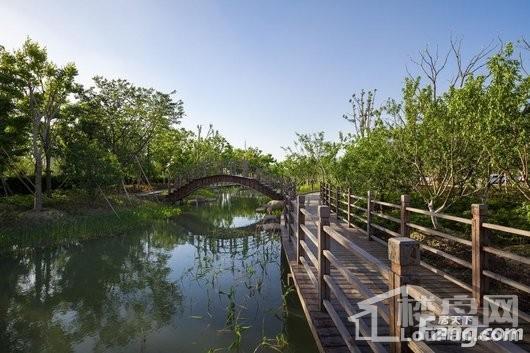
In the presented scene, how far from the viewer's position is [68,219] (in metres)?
18.0

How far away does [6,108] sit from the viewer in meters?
17.5

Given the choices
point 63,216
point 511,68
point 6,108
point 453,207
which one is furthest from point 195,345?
point 6,108

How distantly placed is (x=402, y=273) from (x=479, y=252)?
256 cm

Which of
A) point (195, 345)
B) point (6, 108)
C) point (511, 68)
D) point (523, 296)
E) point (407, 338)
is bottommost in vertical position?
point (195, 345)

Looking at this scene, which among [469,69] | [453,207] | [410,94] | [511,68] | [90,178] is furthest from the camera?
[90,178]

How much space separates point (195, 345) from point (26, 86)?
56.7ft

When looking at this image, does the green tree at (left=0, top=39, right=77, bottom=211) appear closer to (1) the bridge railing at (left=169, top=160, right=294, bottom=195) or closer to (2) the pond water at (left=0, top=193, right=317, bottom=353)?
(2) the pond water at (left=0, top=193, right=317, bottom=353)

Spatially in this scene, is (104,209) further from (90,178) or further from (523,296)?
(523,296)

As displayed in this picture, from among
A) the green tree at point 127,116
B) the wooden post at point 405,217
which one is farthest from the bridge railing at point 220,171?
the wooden post at point 405,217

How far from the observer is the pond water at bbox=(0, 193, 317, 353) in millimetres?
6496

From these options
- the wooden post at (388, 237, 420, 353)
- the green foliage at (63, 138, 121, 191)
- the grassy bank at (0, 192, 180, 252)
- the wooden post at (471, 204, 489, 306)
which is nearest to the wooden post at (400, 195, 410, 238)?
the wooden post at (471, 204, 489, 306)

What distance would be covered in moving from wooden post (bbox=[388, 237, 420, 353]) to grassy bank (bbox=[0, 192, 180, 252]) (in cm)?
1479

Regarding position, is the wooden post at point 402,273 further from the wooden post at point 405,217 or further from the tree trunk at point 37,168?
the tree trunk at point 37,168

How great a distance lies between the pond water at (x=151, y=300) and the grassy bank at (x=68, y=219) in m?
1.02
